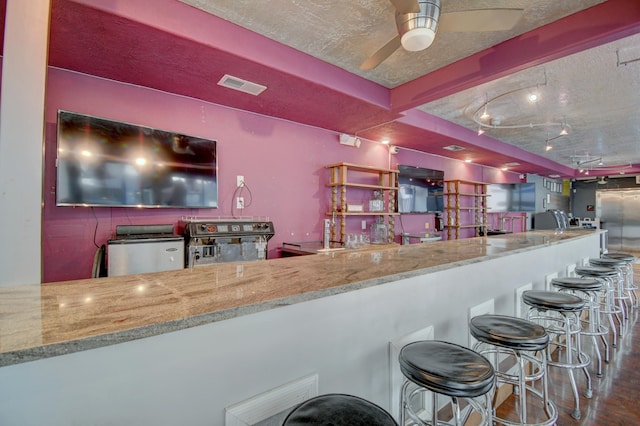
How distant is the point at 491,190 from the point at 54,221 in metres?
7.65

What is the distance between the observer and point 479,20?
1642 millimetres

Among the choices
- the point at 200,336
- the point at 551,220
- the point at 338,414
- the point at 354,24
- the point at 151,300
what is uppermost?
the point at 354,24

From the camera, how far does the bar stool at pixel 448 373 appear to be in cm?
97

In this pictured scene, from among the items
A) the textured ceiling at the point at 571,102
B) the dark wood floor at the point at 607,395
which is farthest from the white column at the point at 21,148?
the textured ceiling at the point at 571,102

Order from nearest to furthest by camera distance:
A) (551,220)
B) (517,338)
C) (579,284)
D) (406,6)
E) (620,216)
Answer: (517,338) → (406,6) → (579,284) → (551,220) → (620,216)

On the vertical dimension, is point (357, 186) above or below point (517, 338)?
above

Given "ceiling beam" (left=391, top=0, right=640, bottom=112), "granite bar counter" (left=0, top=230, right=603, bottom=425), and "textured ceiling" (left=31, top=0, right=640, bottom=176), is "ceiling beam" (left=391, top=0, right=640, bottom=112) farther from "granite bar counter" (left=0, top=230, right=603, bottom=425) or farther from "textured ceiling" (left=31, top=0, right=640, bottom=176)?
"granite bar counter" (left=0, top=230, right=603, bottom=425)

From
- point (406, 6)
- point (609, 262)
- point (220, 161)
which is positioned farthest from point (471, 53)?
point (609, 262)

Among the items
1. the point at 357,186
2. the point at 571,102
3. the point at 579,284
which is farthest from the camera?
the point at 357,186

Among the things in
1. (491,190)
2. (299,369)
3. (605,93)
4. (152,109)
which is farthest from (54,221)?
(491,190)

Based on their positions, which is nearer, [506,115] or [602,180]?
[506,115]

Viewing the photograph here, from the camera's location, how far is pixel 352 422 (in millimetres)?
795

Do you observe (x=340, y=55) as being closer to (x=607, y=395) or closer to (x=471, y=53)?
(x=471, y=53)

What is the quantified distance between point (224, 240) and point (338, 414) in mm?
2114
